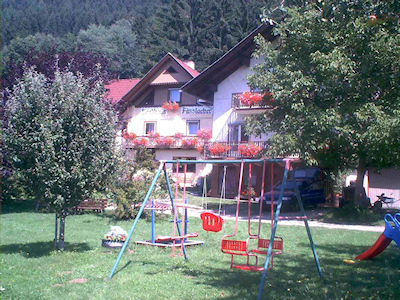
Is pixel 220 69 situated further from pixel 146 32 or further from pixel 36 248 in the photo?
pixel 146 32

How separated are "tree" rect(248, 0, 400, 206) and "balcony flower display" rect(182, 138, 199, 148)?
41.6ft

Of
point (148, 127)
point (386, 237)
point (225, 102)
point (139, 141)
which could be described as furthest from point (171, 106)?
point (386, 237)

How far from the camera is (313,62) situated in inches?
668

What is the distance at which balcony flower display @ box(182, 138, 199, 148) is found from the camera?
110 feet

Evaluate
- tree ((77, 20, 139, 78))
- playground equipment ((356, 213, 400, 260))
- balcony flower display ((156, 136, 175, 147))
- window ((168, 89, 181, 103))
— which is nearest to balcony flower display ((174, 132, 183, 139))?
balcony flower display ((156, 136, 175, 147))

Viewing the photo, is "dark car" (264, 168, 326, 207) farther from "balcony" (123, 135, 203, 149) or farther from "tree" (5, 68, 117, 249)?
"tree" (5, 68, 117, 249)

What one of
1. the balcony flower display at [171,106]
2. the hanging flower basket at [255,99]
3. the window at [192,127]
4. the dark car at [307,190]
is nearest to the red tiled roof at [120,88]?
the balcony flower display at [171,106]

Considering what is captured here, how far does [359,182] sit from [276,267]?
39.9ft

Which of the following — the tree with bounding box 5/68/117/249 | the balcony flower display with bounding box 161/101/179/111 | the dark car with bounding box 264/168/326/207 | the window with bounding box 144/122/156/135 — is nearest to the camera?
the tree with bounding box 5/68/117/249

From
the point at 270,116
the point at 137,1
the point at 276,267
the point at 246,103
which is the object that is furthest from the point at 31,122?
the point at 137,1

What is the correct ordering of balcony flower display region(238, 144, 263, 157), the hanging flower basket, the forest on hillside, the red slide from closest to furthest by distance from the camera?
the red slide, the hanging flower basket, balcony flower display region(238, 144, 263, 157), the forest on hillside

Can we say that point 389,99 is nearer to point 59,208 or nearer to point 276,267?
point 276,267

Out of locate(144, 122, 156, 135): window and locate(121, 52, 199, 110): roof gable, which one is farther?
locate(144, 122, 156, 135): window

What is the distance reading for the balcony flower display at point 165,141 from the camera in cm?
3484
